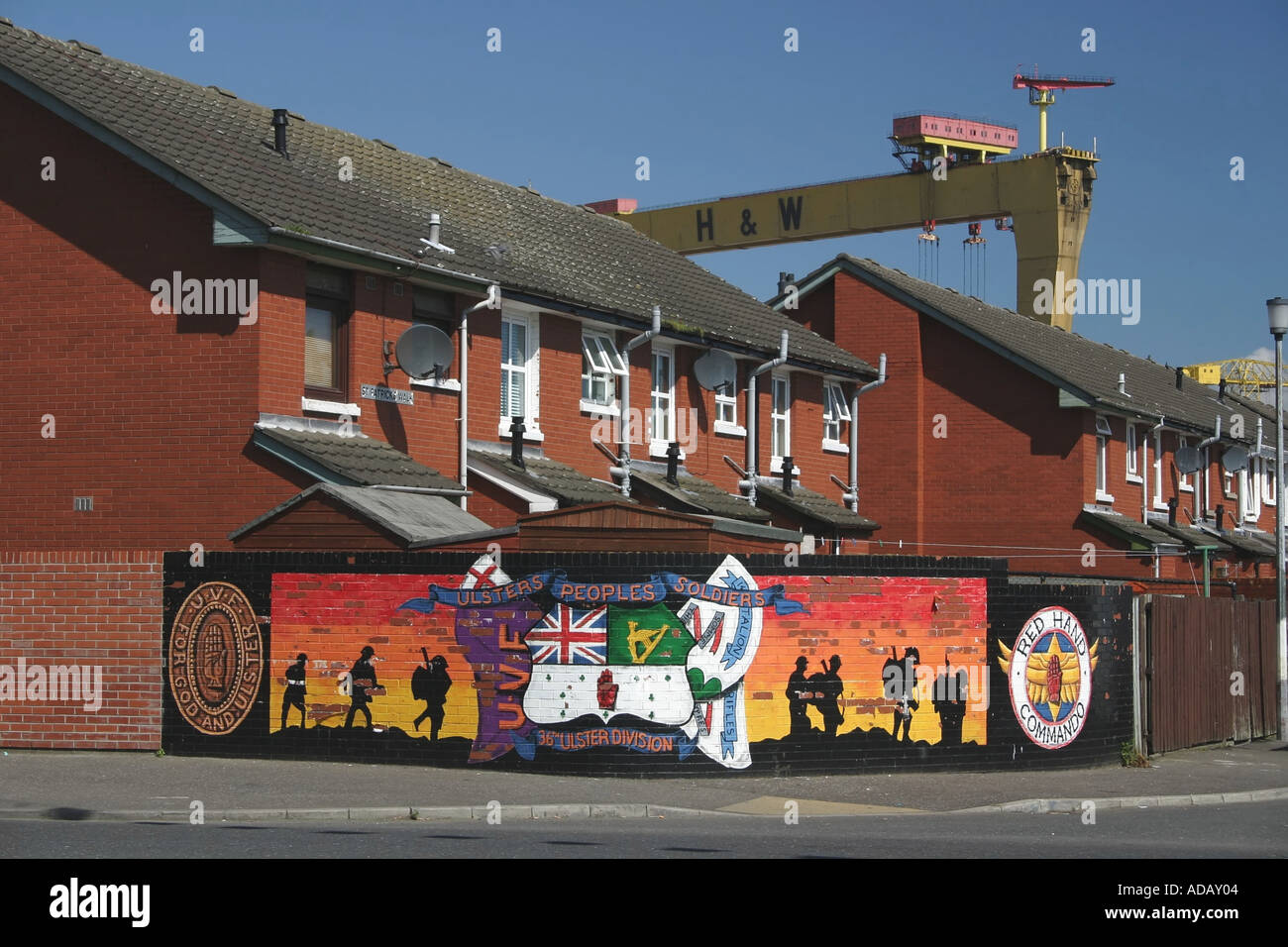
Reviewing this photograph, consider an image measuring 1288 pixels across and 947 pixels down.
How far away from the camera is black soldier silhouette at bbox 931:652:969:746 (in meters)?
18.0

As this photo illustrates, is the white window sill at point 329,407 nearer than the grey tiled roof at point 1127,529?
Yes

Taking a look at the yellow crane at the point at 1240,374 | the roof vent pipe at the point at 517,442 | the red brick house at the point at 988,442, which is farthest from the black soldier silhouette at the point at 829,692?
the yellow crane at the point at 1240,374

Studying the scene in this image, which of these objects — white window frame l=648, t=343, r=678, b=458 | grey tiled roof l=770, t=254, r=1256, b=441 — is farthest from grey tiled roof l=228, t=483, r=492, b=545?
grey tiled roof l=770, t=254, r=1256, b=441

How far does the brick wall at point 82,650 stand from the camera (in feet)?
59.2

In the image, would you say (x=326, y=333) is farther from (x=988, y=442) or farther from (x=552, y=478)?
(x=988, y=442)

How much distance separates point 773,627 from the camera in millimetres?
17219

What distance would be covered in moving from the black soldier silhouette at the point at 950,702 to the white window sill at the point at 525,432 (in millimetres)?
8883

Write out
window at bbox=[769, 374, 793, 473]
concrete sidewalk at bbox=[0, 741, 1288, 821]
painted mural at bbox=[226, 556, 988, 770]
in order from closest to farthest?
1. concrete sidewalk at bbox=[0, 741, 1288, 821]
2. painted mural at bbox=[226, 556, 988, 770]
3. window at bbox=[769, 374, 793, 473]

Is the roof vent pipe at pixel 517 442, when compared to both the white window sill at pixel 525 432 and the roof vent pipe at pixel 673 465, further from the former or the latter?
the roof vent pipe at pixel 673 465

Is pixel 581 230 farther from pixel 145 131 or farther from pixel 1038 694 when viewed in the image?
pixel 1038 694

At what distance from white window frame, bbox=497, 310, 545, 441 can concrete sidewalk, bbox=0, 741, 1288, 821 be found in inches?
346

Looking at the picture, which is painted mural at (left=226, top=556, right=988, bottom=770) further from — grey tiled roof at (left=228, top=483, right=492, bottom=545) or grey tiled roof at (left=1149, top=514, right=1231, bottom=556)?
grey tiled roof at (left=1149, top=514, right=1231, bottom=556)

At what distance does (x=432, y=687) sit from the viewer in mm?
17156

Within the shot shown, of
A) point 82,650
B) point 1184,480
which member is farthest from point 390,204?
point 1184,480
